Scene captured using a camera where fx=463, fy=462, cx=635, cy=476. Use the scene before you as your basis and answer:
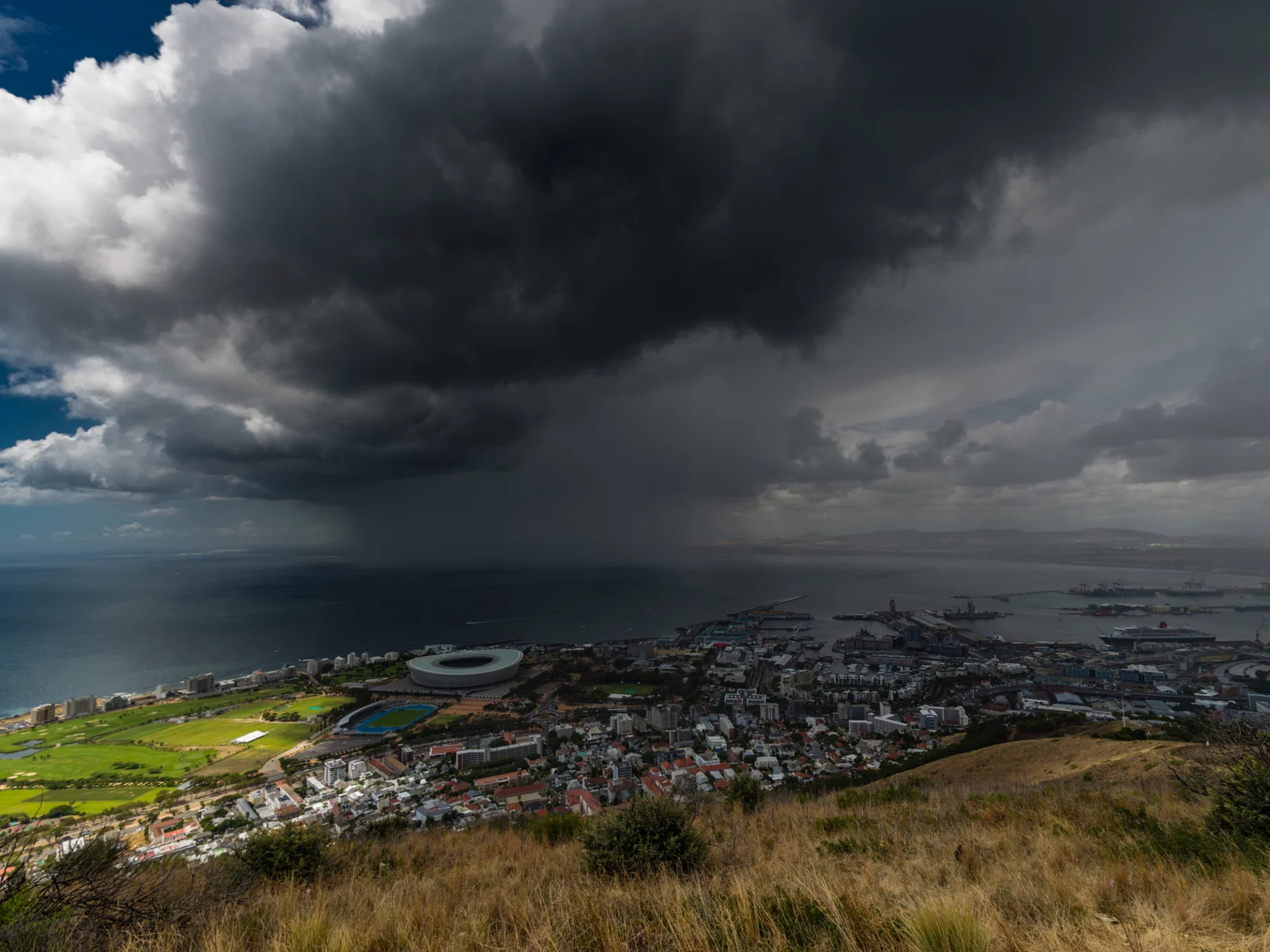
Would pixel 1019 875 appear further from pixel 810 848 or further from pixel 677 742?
pixel 677 742

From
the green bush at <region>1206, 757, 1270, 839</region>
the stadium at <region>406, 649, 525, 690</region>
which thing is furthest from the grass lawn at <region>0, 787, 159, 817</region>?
the green bush at <region>1206, 757, 1270, 839</region>

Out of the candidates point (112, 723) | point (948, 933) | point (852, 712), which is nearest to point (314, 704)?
point (112, 723)

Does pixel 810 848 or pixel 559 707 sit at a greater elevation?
pixel 810 848

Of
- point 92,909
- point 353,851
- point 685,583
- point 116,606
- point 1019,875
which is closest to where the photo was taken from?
point 92,909

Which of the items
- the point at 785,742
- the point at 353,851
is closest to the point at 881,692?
the point at 785,742

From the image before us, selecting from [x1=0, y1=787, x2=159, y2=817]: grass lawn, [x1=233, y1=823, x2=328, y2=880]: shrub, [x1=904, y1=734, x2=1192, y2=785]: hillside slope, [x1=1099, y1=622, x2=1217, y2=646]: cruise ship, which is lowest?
[x1=1099, y1=622, x2=1217, y2=646]: cruise ship

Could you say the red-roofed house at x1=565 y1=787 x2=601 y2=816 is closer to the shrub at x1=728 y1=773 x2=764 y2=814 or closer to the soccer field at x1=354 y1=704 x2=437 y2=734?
the shrub at x1=728 y1=773 x2=764 y2=814
